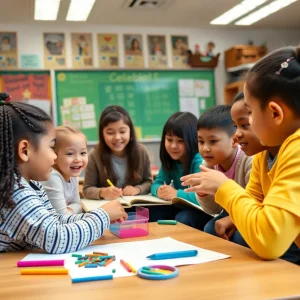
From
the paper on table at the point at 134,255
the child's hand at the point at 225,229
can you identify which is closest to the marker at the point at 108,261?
the paper on table at the point at 134,255

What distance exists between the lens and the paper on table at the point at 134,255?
76 cm

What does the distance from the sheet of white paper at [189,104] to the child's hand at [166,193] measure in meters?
2.85

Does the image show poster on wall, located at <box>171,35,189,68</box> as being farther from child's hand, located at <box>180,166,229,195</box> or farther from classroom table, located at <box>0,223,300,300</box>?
classroom table, located at <box>0,223,300,300</box>

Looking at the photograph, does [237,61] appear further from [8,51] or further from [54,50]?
[8,51]

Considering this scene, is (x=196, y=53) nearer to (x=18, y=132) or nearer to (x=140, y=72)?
(x=140, y=72)

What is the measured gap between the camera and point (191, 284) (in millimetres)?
659

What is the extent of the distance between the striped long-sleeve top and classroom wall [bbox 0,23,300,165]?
366 cm

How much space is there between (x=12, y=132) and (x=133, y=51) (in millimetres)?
3815

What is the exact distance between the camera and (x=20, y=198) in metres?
0.98

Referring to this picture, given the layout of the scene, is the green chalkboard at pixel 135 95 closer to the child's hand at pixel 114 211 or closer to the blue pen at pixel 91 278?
the child's hand at pixel 114 211

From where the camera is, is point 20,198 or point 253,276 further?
point 20,198

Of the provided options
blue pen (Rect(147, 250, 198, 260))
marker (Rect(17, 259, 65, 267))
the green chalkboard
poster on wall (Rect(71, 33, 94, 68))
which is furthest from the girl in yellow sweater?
poster on wall (Rect(71, 33, 94, 68))

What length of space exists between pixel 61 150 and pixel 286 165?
121cm

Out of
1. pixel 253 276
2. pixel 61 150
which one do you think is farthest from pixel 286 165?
pixel 61 150
